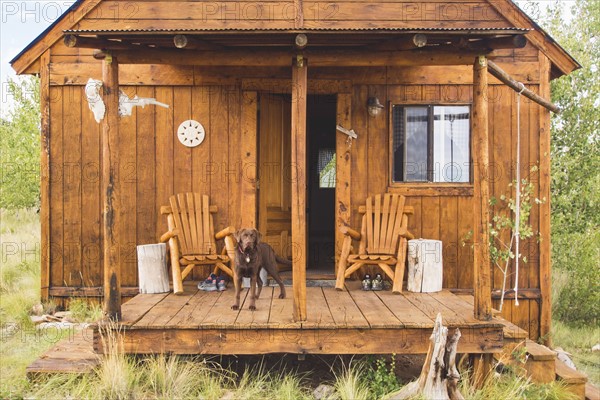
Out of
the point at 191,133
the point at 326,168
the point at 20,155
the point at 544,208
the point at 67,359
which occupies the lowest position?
the point at 67,359

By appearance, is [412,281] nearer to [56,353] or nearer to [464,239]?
[464,239]

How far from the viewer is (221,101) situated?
5.64 m

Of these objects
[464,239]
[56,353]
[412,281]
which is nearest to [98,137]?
[56,353]

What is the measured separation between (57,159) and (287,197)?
2585 mm

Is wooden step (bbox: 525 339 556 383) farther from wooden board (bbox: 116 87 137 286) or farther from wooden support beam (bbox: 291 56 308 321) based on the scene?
wooden board (bbox: 116 87 137 286)

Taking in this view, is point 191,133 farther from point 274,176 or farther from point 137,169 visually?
point 274,176

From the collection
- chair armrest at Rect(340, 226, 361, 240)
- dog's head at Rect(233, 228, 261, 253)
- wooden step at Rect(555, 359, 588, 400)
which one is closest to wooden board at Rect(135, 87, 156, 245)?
dog's head at Rect(233, 228, 261, 253)

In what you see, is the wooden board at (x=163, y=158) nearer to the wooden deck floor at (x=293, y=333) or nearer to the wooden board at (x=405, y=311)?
the wooden deck floor at (x=293, y=333)

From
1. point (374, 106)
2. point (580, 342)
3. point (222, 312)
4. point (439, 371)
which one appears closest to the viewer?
point (439, 371)

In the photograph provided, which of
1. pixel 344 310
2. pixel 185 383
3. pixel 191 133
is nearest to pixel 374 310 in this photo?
pixel 344 310

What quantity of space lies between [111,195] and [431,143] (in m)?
3.48

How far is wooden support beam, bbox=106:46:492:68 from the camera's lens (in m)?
4.16

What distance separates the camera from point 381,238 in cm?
542

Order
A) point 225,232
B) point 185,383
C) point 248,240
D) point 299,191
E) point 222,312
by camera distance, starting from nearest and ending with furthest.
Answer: point 185,383, point 299,191, point 248,240, point 222,312, point 225,232
